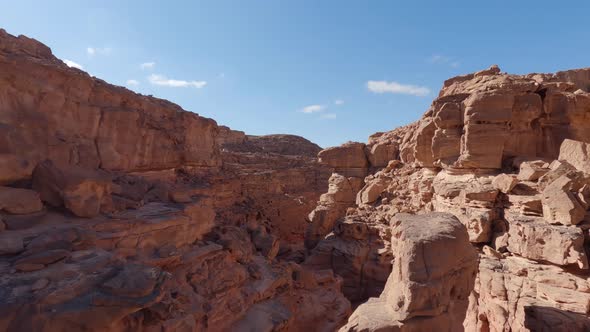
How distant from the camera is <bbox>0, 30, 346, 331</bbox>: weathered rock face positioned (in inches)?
197

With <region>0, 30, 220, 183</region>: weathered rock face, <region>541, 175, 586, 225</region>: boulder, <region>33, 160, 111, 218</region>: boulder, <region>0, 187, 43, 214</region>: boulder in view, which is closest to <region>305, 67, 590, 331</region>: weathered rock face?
<region>541, 175, 586, 225</region>: boulder

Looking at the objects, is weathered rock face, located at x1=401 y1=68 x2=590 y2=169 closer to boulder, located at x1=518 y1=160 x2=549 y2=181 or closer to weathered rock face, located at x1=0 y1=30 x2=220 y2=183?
boulder, located at x1=518 y1=160 x2=549 y2=181

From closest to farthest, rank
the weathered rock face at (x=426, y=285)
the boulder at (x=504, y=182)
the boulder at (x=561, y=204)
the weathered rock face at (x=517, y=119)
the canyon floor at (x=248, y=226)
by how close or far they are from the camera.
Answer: the weathered rock face at (x=426, y=285)
the canyon floor at (x=248, y=226)
the boulder at (x=561, y=204)
the boulder at (x=504, y=182)
the weathered rock face at (x=517, y=119)

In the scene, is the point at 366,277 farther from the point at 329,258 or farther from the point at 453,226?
the point at 453,226

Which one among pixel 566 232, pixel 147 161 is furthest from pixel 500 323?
pixel 147 161

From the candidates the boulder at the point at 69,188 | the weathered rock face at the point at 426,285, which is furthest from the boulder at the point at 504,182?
the boulder at the point at 69,188

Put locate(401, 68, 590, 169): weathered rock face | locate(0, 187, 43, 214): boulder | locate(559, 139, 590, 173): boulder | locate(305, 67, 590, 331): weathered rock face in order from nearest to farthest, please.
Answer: locate(0, 187, 43, 214): boulder < locate(305, 67, 590, 331): weathered rock face < locate(559, 139, 590, 173): boulder < locate(401, 68, 590, 169): weathered rock face

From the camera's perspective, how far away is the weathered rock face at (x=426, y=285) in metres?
4.58

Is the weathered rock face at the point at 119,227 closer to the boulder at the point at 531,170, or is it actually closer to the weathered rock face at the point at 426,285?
the weathered rock face at the point at 426,285

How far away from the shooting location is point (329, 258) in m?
14.2

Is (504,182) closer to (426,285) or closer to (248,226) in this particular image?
(426,285)

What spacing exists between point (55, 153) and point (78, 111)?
48.1 inches

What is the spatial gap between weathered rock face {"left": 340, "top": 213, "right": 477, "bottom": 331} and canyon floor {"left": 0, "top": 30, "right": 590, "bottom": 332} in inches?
1.1

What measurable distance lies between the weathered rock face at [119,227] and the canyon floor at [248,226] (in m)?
0.03
